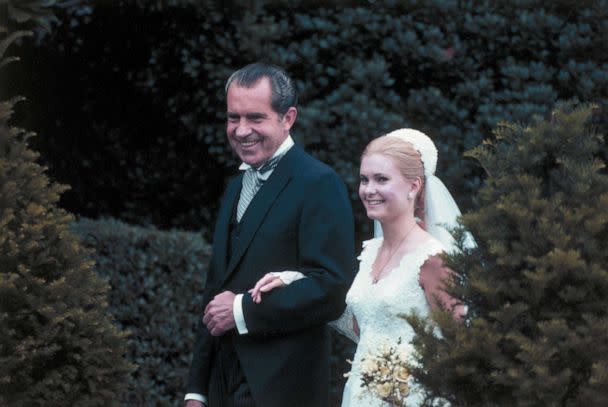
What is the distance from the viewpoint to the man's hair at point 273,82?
451 cm

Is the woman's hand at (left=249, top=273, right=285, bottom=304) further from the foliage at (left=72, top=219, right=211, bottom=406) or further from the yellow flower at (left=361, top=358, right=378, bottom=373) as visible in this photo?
the foliage at (left=72, top=219, right=211, bottom=406)

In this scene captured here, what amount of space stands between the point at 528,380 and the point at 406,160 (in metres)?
1.69

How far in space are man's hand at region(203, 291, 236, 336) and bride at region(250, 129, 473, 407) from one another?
1.88 ft

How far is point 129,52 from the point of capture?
8531mm

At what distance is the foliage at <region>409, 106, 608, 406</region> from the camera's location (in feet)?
10.3

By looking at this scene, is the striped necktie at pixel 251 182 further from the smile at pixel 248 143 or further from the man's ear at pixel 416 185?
the man's ear at pixel 416 185

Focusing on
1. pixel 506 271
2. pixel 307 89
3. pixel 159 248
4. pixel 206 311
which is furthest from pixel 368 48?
pixel 506 271

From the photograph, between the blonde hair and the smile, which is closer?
the smile

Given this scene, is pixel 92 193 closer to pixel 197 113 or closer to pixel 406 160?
pixel 197 113

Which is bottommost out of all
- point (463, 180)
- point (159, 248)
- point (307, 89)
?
point (159, 248)

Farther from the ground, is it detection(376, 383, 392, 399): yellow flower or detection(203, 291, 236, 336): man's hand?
detection(203, 291, 236, 336): man's hand

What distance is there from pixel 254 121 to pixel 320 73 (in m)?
3.03

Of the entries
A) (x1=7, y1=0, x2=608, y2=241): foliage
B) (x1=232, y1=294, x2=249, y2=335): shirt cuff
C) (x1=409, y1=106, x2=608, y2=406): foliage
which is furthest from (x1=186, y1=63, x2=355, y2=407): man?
(x1=7, y1=0, x2=608, y2=241): foliage

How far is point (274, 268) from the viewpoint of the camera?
4480mm
